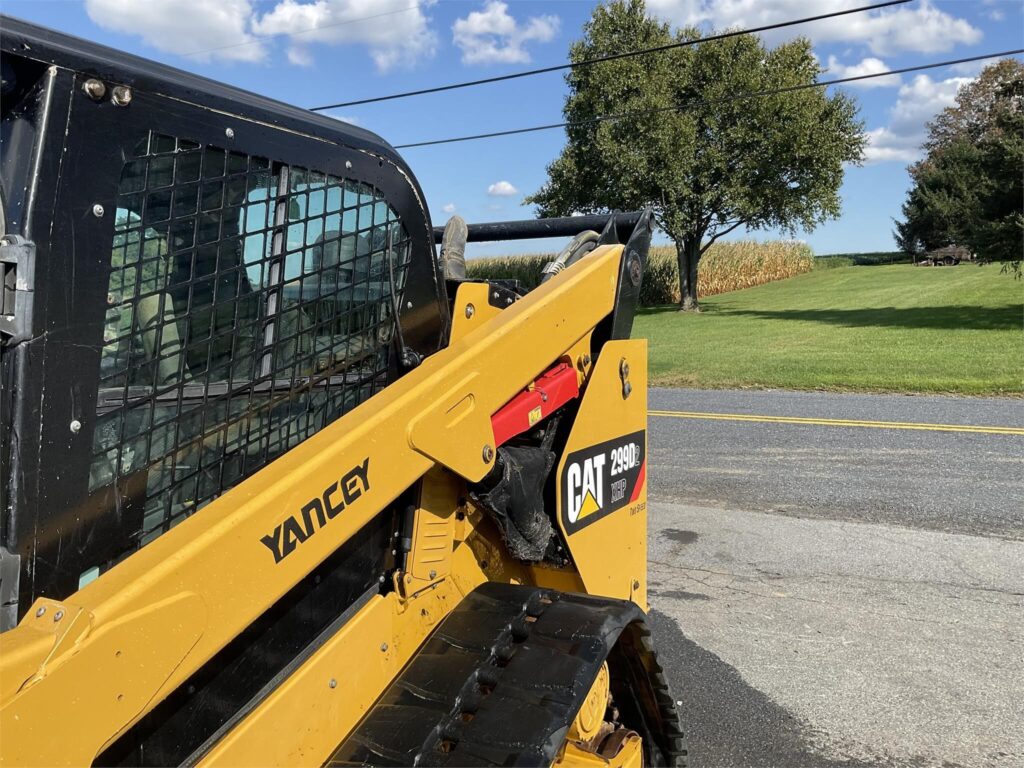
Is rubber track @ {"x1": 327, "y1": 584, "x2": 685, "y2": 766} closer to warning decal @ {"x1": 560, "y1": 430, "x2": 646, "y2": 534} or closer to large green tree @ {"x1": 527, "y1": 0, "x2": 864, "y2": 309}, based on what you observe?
warning decal @ {"x1": 560, "y1": 430, "x2": 646, "y2": 534}

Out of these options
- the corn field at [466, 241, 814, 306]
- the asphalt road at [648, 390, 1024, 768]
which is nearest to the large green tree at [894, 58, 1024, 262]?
the corn field at [466, 241, 814, 306]

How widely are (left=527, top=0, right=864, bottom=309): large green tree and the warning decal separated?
24743 mm

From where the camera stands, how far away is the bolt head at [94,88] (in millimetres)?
1344

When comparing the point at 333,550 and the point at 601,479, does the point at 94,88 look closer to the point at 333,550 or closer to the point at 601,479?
the point at 333,550

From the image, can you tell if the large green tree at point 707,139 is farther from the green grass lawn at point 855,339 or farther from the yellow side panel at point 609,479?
the yellow side panel at point 609,479

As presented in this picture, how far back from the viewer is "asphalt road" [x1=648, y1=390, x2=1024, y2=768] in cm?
330

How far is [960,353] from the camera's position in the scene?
14.5m

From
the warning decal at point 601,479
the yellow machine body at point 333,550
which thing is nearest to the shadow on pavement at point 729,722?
the yellow machine body at point 333,550

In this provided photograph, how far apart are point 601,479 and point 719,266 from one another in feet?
125

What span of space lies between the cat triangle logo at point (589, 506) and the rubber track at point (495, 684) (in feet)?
1.19

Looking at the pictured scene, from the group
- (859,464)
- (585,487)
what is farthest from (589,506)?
(859,464)

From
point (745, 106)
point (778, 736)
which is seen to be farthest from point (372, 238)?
point (745, 106)

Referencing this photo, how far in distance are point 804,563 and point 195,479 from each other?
425cm

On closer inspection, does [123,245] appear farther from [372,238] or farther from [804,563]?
[804,563]
